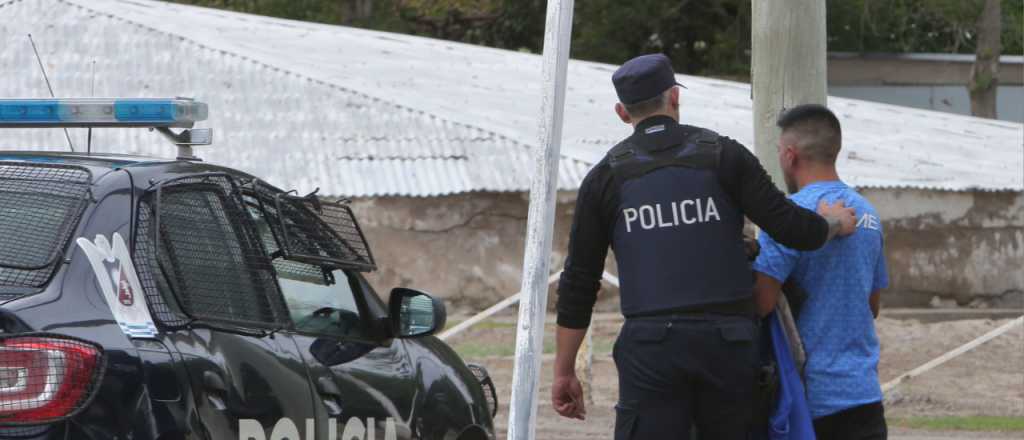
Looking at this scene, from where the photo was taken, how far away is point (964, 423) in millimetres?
10852

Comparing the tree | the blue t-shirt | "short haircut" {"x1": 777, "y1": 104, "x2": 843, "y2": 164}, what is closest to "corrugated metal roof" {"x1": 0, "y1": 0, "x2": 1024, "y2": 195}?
the tree

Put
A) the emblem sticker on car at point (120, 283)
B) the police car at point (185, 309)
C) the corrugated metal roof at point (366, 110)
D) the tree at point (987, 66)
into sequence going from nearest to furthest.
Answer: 1. the police car at point (185, 309)
2. the emblem sticker on car at point (120, 283)
3. the corrugated metal roof at point (366, 110)
4. the tree at point (987, 66)

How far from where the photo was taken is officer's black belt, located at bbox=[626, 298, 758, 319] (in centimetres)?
429

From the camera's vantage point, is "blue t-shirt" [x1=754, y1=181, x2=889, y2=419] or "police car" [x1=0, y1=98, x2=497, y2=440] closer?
"police car" [x1=0, y1=98, x2=497, y2=440]

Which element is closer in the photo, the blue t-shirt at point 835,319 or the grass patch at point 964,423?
the blue t-shirt at point 835,319

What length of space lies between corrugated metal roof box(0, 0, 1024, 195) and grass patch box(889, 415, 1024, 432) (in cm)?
718

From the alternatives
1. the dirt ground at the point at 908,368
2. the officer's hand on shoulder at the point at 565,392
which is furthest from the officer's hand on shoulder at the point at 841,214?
the dirt ground at the point at 908,368

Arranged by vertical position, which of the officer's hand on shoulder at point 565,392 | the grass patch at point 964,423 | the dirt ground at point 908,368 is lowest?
the dirt ground at point 908,368

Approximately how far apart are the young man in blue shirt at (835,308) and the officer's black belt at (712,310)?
0.13m

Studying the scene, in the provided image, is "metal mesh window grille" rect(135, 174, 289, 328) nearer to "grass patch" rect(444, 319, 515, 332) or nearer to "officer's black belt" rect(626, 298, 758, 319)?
"officer's black belt" rect(626, 298, 758, 319)

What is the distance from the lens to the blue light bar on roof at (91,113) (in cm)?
423

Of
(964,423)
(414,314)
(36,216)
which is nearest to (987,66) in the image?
(964,423)

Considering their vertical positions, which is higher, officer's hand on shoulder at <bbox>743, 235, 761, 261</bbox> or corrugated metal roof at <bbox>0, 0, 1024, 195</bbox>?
officer's hand on shoulder at <bbox>743, 235, 761, 261</bbox>

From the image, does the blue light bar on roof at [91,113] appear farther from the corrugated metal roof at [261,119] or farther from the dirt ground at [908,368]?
the corrugated metal roof at [261,119]
